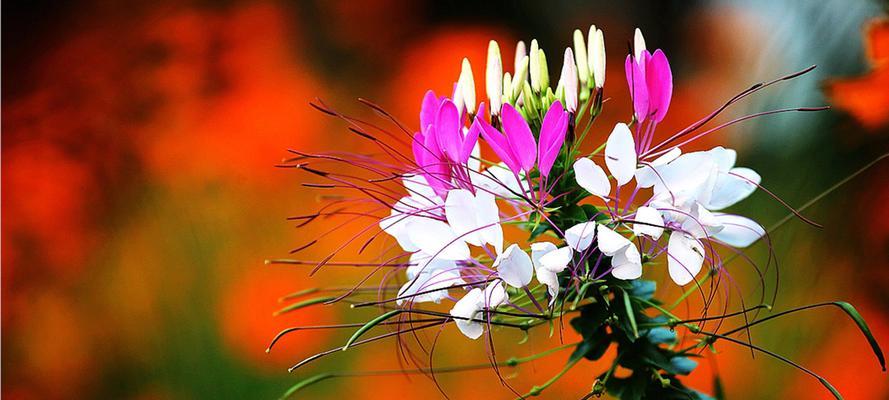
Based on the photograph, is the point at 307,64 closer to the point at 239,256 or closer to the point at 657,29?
the point at 239,256

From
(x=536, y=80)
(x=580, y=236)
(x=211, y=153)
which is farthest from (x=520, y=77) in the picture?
(x=211, y=153)

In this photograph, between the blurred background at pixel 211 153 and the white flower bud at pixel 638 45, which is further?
the blurred background at pixel 211 153

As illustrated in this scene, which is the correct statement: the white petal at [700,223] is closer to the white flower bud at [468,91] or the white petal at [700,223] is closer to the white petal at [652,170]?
the white petal at [652,170]

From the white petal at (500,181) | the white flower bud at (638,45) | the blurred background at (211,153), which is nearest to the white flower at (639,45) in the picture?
the white flower bud at (638,45)

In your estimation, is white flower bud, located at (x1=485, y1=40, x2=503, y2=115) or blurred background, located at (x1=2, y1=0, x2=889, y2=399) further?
blurred background, located at (x1=2, y1=0, x2=889, y2=399)

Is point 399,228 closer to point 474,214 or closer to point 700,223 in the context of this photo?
point 474,214

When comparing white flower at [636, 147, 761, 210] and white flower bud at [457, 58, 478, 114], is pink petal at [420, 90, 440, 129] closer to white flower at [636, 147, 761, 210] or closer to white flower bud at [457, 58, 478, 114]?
white flower bud at [457, 58, 478, 114]

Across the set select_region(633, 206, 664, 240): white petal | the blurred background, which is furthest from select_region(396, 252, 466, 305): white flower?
the blurred background
